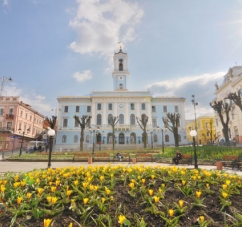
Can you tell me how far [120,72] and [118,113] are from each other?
13.1m

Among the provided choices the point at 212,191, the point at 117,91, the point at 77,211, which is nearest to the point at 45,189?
the point at 77,211

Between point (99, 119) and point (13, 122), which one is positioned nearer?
point (13, 122)

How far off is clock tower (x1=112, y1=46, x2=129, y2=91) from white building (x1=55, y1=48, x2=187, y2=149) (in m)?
2.08

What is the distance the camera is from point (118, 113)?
4747cm

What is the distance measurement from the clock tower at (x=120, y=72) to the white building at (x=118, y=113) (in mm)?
2076

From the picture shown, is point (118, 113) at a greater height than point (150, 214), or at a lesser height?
greater

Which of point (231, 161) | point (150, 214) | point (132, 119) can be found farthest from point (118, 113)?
point (150, 214)

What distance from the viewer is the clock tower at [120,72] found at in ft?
171

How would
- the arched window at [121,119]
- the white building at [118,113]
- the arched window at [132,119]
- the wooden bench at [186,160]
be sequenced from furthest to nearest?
the arched window at [132,119] < the arched window at [121,119] < the white building at [118,113] < the wooden bench at [186,160]

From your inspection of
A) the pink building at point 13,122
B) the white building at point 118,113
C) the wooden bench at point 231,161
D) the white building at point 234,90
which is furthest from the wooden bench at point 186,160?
the pink building at point 13,122

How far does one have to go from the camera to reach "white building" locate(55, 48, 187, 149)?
150ft

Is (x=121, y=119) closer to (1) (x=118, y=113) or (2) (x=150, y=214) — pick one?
(1) (x=118, y=113)

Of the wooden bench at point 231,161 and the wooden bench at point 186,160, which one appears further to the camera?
the wooden bench at point 186,160

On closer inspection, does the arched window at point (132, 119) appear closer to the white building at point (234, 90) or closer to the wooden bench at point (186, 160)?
the white building at point (234, 90)
